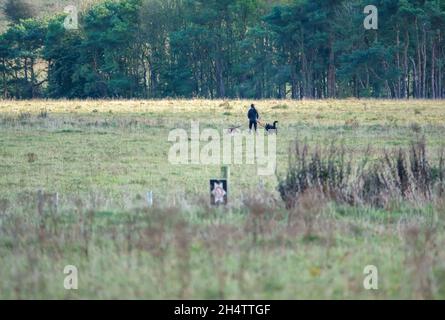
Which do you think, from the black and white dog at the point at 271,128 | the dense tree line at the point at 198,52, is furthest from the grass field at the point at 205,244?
the dense tree line at the point at 198,52

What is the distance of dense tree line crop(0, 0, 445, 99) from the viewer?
229 feet

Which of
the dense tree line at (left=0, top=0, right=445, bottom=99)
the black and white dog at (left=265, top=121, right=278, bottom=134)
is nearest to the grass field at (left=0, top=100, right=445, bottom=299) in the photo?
the black and white dog at (left=265, top=121, right=278, bottom=134)

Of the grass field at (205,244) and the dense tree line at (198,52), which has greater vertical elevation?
the dense tree line at (198,52)

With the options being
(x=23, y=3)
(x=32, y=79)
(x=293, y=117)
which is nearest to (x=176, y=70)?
(x=32, y=79)

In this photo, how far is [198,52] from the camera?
80.9 meters

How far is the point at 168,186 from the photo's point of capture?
53.6 feet

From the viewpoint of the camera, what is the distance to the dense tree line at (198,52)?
69875 mm

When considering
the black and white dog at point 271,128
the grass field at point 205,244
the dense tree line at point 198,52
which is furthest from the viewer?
the dense tree line at point 198,52

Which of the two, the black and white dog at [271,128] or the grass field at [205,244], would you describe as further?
the black and white dog at [271,128]

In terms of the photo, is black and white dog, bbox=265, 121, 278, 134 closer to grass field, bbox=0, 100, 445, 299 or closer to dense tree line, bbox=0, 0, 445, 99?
grass field, bbox=0, 100, 445, 299

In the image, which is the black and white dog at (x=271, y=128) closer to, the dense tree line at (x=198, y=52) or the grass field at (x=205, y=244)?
the grass field at (x=205, y=244)

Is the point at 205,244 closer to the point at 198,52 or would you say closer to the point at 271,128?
the point at 271,128
